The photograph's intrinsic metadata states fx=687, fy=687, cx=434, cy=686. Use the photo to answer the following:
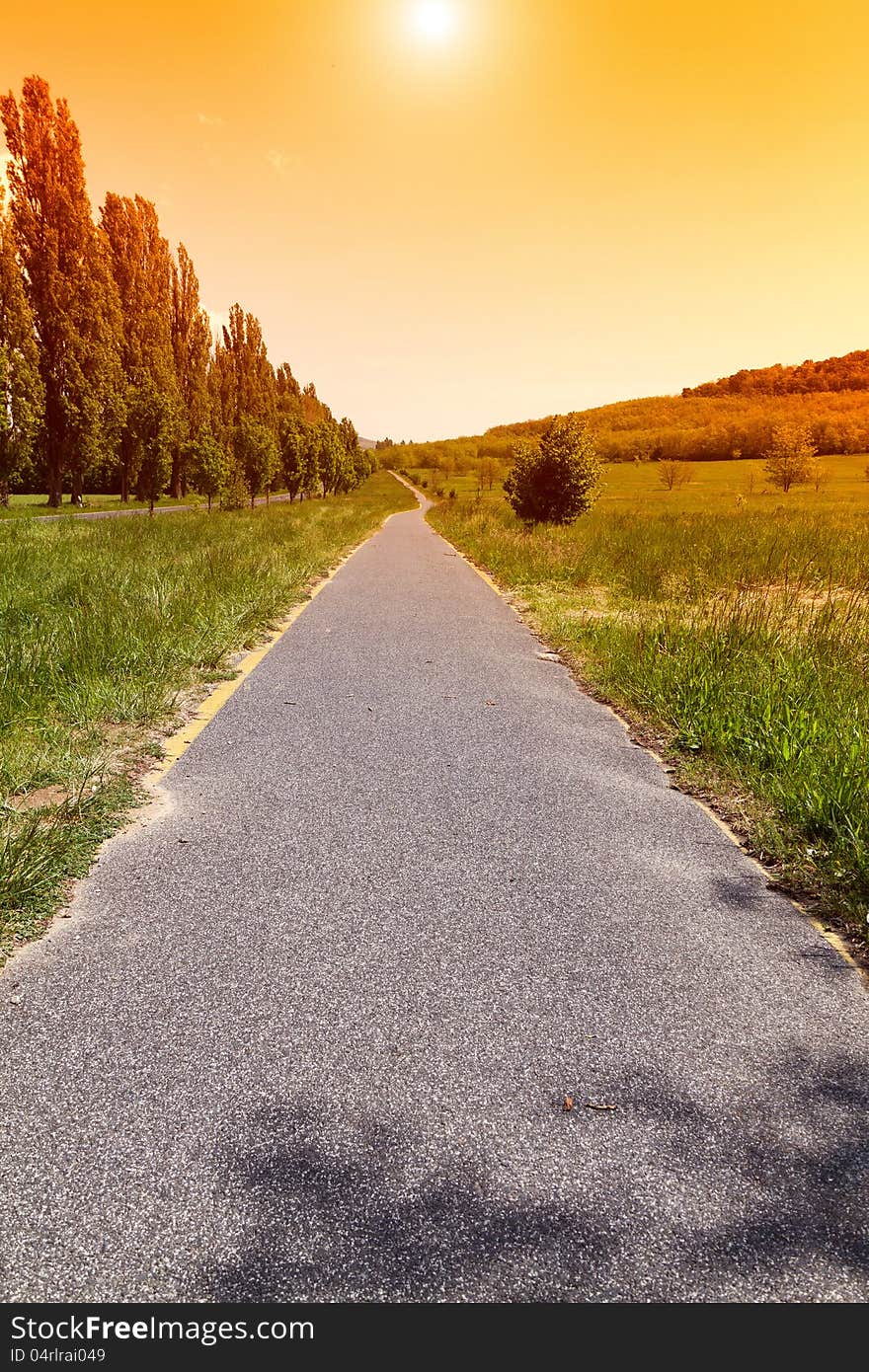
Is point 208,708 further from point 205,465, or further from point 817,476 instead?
point 817,476

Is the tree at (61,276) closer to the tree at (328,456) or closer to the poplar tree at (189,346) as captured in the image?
the poplar tree at (189,346)

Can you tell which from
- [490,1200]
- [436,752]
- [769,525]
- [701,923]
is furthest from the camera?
[769,525]

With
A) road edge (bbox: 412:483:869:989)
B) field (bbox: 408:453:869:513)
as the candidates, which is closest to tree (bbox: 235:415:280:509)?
field (bbox: 408:453:869:513)

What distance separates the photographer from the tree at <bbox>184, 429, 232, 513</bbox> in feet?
102

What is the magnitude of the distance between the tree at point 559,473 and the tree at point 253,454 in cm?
1992

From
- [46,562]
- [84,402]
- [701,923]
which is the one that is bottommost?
[701,923]

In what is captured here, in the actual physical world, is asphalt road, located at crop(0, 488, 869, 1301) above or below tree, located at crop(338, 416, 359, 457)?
below

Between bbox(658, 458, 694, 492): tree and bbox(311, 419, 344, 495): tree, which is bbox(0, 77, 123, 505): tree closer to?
bbox(311, 419, 344, 495): tree

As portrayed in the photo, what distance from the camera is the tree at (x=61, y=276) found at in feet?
99.1

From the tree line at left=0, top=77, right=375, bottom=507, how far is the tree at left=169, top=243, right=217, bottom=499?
108mm

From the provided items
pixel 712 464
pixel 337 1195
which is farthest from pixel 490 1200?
pixel 712 464

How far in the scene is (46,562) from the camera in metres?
11.0
